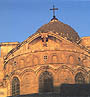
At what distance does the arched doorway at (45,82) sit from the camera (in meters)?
37.8

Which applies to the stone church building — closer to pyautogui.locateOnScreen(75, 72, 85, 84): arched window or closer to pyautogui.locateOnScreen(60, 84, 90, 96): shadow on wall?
pyautogui.locateOnScreen(75, 72, 85, 84): arched window

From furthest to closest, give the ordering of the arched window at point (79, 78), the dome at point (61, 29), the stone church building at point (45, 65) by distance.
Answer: the dome at point (61, 29) < the arched window at point (79, 78) < the stone church building at point (45, 65)

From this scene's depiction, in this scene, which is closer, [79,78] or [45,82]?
[45,82]

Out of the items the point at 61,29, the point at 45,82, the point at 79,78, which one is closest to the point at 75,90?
the point at 45,82

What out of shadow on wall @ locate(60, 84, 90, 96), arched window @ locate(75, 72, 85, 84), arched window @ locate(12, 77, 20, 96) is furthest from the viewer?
arched window @ locate(12, 77, 20, 96)

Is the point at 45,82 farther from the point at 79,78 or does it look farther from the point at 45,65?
the point at 79,78

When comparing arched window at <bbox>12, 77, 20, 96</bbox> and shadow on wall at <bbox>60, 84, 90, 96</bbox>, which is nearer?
shadow on wall at <bbox>60, 84, 90, 96</bbox>

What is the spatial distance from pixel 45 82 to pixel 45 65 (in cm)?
197

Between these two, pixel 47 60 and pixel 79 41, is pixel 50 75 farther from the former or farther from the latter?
pixel 79 41

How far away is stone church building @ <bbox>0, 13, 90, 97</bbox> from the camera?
3825cm

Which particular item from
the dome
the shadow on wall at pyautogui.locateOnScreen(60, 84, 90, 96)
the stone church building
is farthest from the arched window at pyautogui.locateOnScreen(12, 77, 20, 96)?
the shadow on wall at pyautogui.locateOnScreen(60, 84, 90, 96)

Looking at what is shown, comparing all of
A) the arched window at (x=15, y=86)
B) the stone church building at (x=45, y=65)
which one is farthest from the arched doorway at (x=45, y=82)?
the arched window at (x=15, y=86)

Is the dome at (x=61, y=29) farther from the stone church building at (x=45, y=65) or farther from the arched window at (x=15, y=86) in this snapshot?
the arched window at (x=15, y=86)

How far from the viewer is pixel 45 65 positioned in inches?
1513
